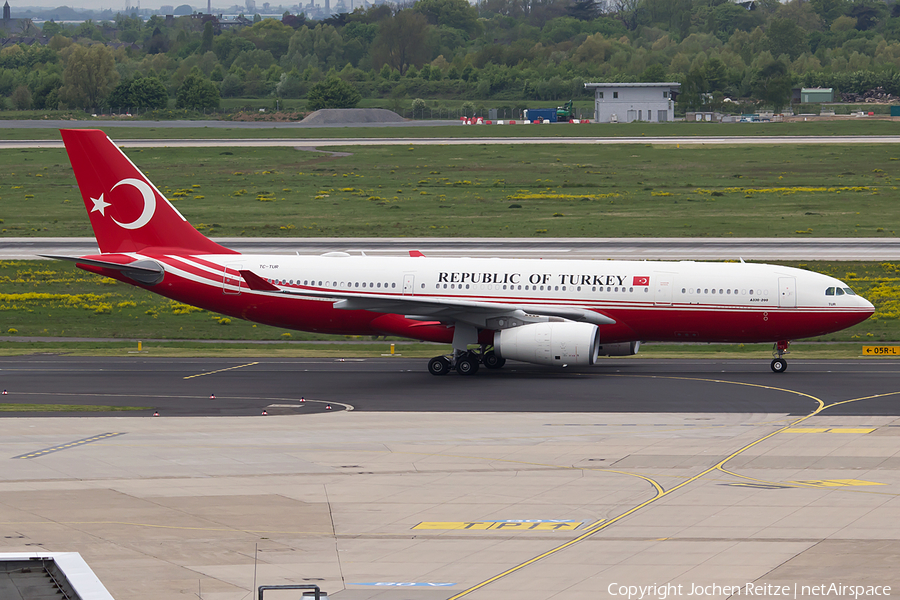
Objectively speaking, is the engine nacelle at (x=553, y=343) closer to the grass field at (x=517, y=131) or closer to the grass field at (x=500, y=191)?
the grass field at (x=500, y=191)

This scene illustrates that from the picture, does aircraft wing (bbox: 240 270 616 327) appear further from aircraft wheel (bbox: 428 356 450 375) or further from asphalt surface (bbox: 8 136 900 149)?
asphalt surface (bbox: 8 136 900 149)

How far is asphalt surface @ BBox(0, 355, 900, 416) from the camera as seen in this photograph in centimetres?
3834

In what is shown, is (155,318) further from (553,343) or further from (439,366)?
(553,343)

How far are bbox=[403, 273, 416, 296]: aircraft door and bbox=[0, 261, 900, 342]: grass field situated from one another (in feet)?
20.4

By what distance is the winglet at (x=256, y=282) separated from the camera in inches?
1666

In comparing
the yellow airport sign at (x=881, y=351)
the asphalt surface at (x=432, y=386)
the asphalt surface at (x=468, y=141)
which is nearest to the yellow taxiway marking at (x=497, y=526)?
the asphalt surface at (x=432, y=386)

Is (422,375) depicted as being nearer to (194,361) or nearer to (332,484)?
(194,361)

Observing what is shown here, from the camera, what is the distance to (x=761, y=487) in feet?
89.5

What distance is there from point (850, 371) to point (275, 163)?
99175mm

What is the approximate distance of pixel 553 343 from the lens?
42375 millimetres

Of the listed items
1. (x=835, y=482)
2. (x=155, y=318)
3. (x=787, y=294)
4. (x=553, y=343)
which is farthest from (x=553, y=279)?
(x=155, y=318)

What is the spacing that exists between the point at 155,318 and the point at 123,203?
12.5m

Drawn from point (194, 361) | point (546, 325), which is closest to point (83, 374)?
point (194, 361)

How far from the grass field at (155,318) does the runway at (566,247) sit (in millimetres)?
5540
